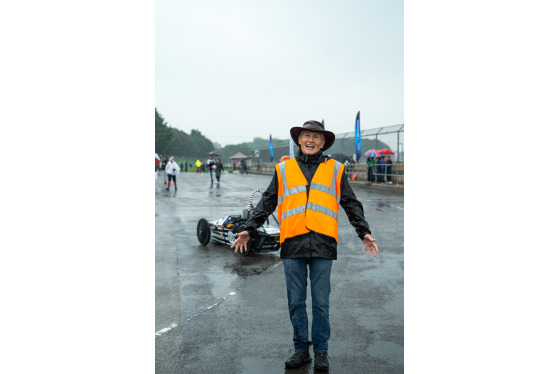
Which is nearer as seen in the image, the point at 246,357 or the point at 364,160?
the point at 246,357

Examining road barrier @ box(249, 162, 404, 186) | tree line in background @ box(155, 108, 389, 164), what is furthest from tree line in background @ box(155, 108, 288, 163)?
road barrier @ box(249, 162, 404, 186)

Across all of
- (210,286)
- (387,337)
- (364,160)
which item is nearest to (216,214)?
(210,286)

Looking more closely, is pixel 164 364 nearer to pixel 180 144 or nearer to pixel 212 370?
pixel 212 370

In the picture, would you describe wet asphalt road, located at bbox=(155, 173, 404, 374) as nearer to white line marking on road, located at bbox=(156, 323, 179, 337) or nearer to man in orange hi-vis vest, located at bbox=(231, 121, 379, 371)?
white line marking on road, located at bbox=(156, 323, 179, 337)

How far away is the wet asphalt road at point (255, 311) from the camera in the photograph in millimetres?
4098

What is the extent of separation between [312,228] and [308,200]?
22 cm

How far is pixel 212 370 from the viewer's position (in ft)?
12.8

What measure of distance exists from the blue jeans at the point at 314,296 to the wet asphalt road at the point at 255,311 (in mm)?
248

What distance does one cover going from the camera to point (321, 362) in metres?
3.90

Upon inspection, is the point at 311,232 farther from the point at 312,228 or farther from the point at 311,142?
the point at 311,142

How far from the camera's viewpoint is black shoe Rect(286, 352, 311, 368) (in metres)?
3.95

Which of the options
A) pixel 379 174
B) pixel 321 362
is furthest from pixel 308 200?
pixel 379 174
